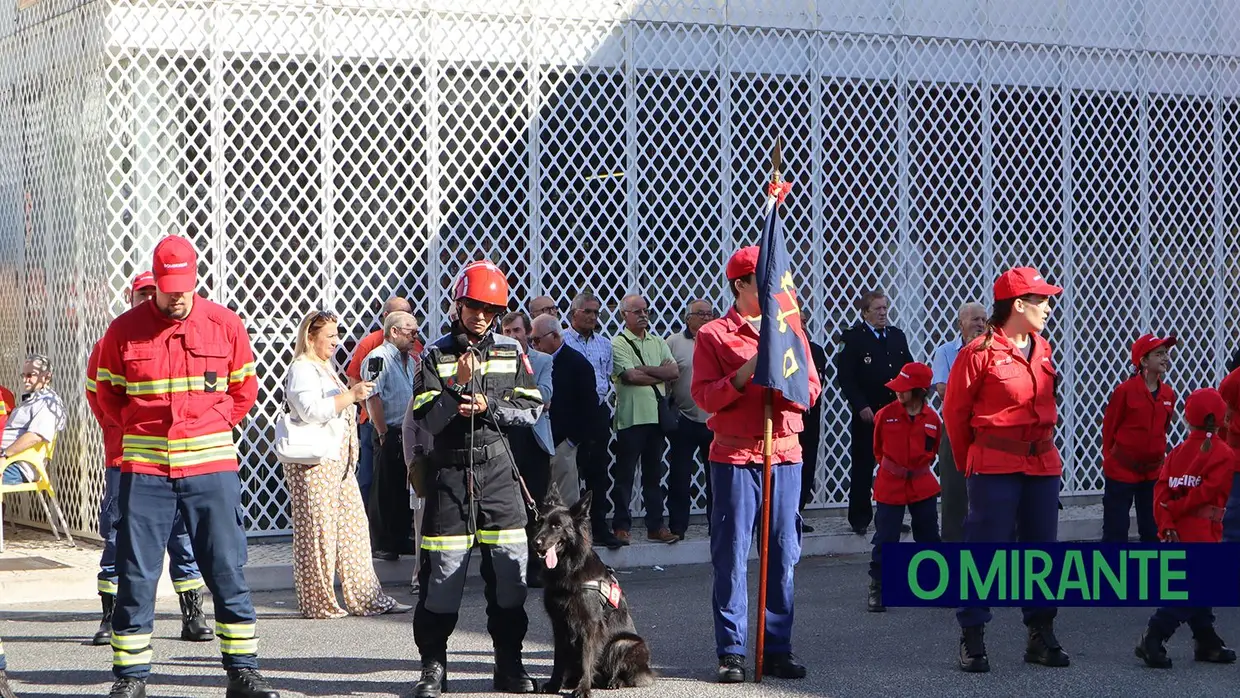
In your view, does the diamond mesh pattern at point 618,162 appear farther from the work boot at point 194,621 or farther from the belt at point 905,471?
the belt at point 905,471

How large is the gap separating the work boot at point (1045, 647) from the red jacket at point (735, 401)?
1447 mm

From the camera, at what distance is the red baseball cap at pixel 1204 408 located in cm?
789

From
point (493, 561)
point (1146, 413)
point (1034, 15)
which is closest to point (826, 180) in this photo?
point (1034, 15)

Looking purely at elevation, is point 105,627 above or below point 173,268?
below

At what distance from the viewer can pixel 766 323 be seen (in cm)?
717

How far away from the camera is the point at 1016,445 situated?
7410mm

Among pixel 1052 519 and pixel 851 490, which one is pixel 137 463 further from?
pixel 851 490

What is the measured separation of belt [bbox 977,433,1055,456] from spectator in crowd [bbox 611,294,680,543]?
187 inches

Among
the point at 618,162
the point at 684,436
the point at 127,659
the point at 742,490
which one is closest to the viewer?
the point at 127,659

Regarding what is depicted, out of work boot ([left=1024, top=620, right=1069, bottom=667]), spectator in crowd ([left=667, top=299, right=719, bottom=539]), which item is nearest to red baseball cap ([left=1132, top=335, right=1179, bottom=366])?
work boot ([left=1024, top=620, right=1069, bottom=667])

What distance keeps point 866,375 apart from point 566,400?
2704 mm

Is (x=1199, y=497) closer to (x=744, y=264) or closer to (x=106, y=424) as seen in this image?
(x=744, y=264)

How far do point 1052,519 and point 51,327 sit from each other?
328 inches

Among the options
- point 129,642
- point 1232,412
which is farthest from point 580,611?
point 1232,412
